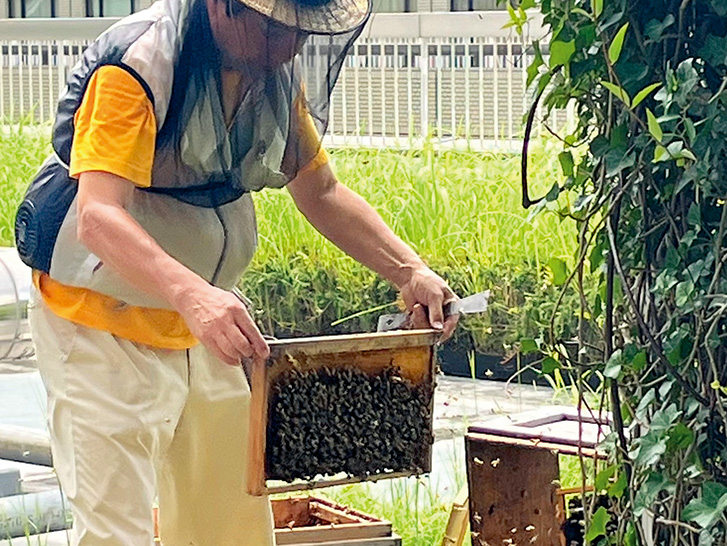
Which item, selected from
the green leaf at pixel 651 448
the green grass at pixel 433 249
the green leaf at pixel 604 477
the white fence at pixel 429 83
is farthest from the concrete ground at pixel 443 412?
the white fence at pixel 429 83

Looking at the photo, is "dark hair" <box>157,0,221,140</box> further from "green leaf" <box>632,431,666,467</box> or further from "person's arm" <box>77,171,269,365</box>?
"green leaf" <box>632,431,666,467</box>

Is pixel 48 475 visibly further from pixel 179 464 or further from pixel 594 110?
pixel 594 110

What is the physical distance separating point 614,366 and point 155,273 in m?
0.81

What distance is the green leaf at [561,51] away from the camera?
1803 millimetres

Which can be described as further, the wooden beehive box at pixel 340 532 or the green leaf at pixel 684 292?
the wooden beehive box at pixel 340 532

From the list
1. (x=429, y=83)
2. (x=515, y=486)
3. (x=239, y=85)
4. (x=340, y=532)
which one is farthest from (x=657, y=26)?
(x=429, y=83)

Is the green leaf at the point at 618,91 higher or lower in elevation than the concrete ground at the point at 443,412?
higher

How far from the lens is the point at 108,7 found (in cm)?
1346

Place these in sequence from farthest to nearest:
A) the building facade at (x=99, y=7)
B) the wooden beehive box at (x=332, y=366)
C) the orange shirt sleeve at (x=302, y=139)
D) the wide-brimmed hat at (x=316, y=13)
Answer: the building facade at (x=99, y=7), the orange shirt sleeve at (x=302, y=139), the wooden beehive box at (x=332, y=366), the wide-brimmed hat at (x=316, y=13)

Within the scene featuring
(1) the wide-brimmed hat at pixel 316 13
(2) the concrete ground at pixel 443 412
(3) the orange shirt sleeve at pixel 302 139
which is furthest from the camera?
(2) the concrete ground at pixel 443 412

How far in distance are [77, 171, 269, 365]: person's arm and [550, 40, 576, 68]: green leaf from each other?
0.70 m

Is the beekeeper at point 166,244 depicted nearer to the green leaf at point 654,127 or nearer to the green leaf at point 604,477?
the green leaf at point 604,477

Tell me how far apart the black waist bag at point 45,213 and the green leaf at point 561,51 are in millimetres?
1082

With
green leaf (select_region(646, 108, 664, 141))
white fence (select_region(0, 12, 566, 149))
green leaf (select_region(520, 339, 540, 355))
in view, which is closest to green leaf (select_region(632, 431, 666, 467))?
green leaf (select_region(520, 339, 540, 355))
